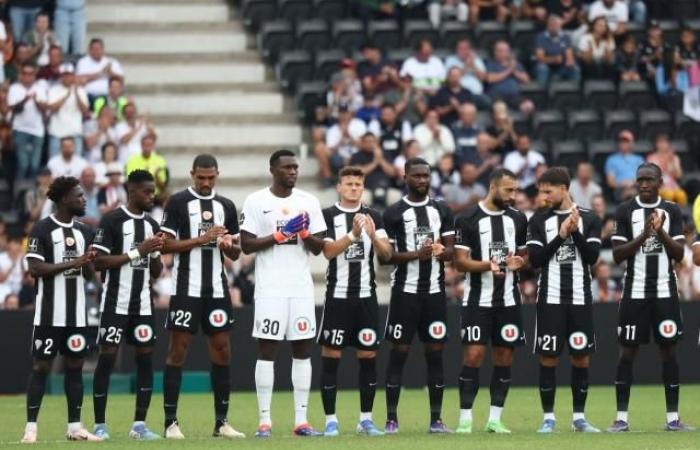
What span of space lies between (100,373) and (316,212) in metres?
2.44

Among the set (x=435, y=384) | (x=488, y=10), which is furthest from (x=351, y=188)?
(x=488, y=10)

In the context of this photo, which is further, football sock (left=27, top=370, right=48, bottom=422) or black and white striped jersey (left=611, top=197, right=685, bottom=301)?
black and white striped jersey (left=611, top=197, right=685, bottom=301)

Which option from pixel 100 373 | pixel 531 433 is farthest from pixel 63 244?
pixel 531 433

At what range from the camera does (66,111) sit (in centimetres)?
2508

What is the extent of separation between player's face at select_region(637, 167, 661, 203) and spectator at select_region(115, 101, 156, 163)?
1041 centimetres

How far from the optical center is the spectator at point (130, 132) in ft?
82.4

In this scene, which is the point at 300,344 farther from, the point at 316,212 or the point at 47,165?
the point at 47,165

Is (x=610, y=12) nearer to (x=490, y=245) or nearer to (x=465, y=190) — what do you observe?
(x=465, y=190)

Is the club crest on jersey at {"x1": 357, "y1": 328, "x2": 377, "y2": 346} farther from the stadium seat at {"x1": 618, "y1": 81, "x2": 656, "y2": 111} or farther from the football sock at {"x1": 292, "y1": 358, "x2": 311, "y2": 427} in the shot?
the stadium seat at {"x1": 618, "y1": 81, "x2": 656, "y2": 111}

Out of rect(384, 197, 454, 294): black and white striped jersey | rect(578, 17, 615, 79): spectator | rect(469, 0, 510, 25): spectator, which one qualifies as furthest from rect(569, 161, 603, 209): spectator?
rect(384, 197, 454, 294): black and white striped jersey

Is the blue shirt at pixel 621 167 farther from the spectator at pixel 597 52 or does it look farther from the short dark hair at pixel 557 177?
the short dark hair at pixel 557 177

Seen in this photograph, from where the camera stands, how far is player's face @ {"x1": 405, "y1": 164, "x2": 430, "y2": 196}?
16125 millimetres

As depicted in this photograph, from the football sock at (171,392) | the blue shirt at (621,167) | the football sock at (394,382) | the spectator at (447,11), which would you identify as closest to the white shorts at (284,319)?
the football sock at (171,392)

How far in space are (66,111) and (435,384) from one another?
1067 cm
